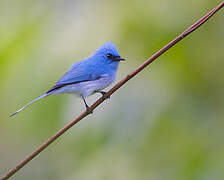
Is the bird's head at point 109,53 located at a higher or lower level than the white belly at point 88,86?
higher

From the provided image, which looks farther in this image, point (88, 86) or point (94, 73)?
point (94, 73)

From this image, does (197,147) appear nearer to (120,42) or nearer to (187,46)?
(187,46)

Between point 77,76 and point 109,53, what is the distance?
47 cm

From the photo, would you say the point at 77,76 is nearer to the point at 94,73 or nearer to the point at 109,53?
the point at 94,73

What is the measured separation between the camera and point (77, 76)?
3648mm

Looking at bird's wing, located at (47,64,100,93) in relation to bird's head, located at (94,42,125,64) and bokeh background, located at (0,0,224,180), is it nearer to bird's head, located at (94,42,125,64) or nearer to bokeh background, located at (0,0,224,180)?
bird's head, located at (94,42,125,64)

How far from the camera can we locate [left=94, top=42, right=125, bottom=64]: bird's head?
3.62 meters

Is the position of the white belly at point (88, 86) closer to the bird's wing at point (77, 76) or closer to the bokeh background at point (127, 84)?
the bird's wing at point (77, 76)

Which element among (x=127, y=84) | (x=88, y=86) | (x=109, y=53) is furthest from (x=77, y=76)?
(x=127, y=84)

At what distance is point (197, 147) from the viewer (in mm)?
2420

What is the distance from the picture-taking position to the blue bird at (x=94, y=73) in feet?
11.5

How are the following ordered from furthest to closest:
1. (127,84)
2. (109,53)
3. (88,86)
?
(109,53)
(88,86)
(127,84)

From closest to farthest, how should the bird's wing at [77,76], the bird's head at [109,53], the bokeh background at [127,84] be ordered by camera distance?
the bokeh background at [127,84] < the bird's wing at [77,76] < the bird's head at [109,53]

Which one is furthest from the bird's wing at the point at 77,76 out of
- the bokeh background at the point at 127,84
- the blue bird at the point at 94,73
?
the bokeh background at the point at 127,84
